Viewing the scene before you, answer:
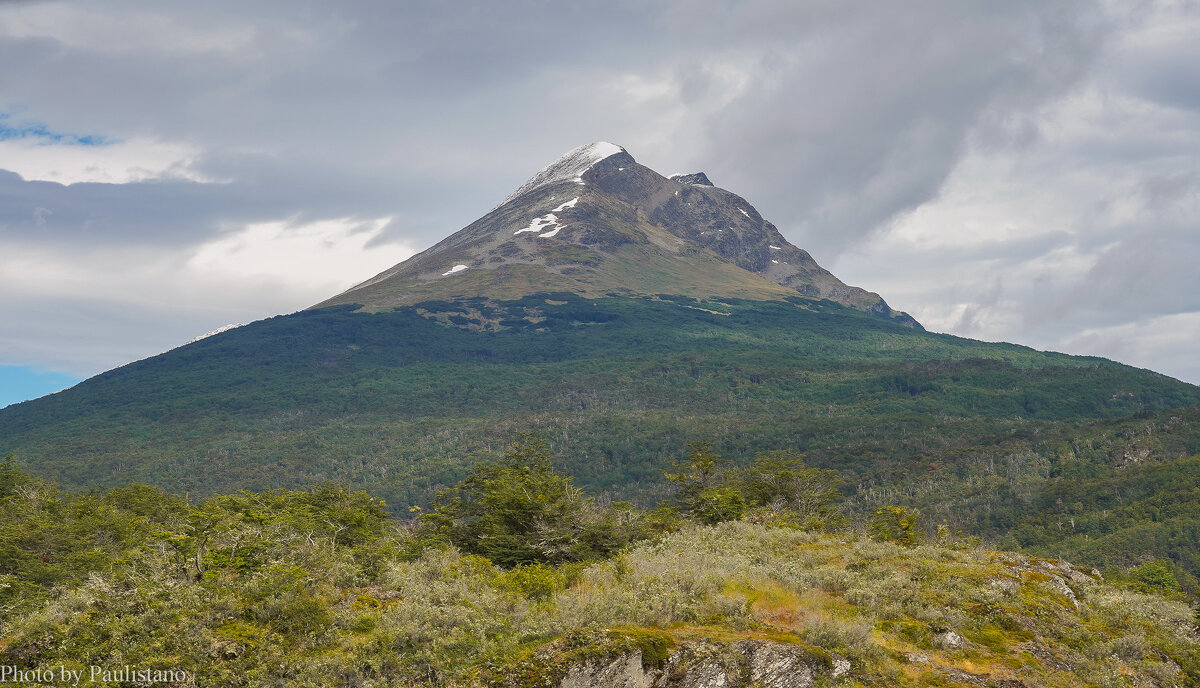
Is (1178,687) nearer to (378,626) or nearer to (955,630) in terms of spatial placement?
(955,630)

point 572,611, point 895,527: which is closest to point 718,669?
point 572,611

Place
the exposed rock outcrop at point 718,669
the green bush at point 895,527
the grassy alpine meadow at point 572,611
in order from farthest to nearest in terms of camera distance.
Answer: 1. the green bush at point 895,527
2. the grassy alpine meadow at point 572,611
3. the exposed rock outcrop at point 718,669

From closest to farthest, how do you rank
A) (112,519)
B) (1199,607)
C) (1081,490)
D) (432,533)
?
(1199,607) → (432,533) → (112,519) → (1081,490)

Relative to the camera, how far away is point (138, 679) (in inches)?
525

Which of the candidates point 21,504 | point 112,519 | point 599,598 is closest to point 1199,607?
point 599,598

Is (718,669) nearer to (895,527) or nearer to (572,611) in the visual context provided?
(572,611)

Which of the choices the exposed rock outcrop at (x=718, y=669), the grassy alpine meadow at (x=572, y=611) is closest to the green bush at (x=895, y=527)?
the grassy alpine meadow at (x=572, y=611)

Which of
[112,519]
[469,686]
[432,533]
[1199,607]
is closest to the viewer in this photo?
[469,686]

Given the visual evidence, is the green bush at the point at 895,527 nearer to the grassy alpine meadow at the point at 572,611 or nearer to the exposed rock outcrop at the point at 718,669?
the grassy alpine meadow at the point at 572,611

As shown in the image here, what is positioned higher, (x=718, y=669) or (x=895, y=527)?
(x=718, y=669)

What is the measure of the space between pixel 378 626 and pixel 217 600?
3493 millimetres

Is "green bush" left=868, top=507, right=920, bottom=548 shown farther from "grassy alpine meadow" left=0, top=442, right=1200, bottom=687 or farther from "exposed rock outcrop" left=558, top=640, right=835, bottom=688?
"exposed rock outcrop" left=558, top=640, right=835, bottom=688

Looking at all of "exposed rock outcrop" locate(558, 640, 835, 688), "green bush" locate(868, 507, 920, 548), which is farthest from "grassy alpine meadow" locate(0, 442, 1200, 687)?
"green bush" locate(868, 507, 920, 548)

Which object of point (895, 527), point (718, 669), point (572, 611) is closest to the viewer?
point (718, 669)
